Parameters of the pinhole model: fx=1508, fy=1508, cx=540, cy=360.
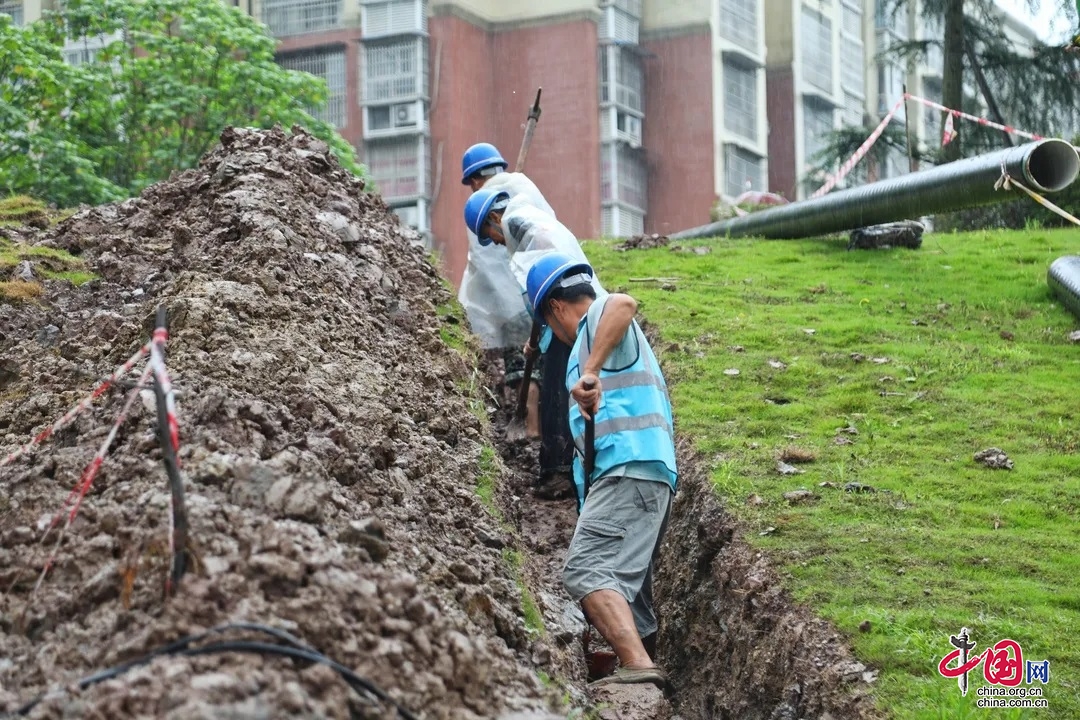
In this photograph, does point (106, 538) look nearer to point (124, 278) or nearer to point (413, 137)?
point (124, 278)

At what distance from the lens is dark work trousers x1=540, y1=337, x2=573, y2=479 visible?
30.8ft

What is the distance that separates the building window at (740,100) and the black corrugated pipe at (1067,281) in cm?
2061

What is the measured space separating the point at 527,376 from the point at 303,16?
964 inches

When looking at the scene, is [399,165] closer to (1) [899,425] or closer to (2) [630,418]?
(1) [899,425]

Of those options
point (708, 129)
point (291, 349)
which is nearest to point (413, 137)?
point (708, 129)

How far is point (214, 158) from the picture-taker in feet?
34.6

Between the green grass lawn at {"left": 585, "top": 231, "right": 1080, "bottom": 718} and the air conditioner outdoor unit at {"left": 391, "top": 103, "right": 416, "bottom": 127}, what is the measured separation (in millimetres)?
16389

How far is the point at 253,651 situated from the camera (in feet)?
12.5

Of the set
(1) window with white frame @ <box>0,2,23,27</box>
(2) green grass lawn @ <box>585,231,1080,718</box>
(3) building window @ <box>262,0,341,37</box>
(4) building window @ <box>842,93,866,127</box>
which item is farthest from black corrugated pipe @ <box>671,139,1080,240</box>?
(4) building window @ <box>842,93,866,127</box>

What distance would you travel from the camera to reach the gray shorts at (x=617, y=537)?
682 centimetres

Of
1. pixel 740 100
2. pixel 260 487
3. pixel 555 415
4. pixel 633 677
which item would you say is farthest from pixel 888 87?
pixel 260 487

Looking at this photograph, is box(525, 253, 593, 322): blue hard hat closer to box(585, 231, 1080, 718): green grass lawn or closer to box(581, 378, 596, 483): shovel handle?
box(581, 378, 596, 483): shovel handle

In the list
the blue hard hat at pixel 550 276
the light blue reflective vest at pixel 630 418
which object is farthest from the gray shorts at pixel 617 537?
the blue hard hat at pixel 550 276

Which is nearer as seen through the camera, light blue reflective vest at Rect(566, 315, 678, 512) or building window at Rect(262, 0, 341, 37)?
light blue reflective vest at Rect(566, 315, 678, 512)
